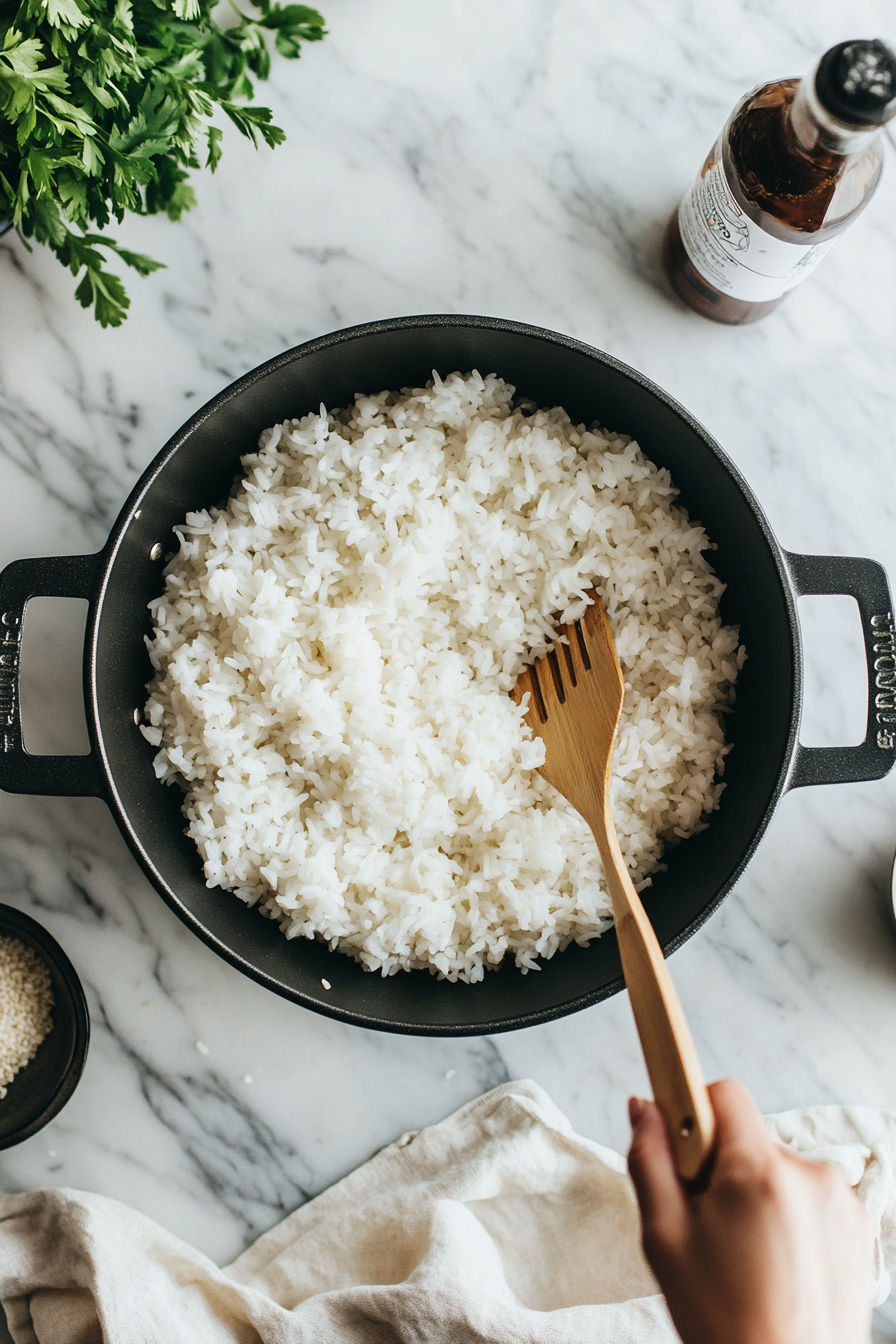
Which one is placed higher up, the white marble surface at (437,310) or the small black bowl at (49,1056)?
the white marble surface at (437,310)

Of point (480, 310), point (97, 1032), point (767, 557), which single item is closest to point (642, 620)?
point (767, 557)

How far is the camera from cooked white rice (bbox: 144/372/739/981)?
53.9 inches

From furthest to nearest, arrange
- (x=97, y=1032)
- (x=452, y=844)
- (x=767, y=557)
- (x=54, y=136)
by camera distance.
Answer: (x=97, y=1032), (x=452, y=844), (x=767, y=557), (x=54, y=136)

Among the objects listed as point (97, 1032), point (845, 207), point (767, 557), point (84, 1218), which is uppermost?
point (845, 207)

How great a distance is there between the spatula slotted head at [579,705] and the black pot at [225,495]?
210 millimetres

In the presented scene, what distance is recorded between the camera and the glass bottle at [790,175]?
1.04m

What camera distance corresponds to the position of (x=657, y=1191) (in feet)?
2.71

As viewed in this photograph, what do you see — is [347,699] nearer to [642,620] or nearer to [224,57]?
[642,620]

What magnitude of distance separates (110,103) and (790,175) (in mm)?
833

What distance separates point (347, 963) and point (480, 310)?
1020mm

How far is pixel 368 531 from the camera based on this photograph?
1.38 meters

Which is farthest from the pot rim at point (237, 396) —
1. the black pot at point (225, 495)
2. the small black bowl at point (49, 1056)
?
the small black bowl at point (49, 1056)

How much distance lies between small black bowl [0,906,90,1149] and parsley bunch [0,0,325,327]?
91cm

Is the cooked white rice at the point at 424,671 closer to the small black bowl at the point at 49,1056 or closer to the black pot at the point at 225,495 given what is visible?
the black pot at the point at 225,495
